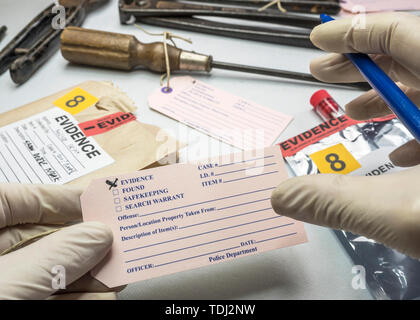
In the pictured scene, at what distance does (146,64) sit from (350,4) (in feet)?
2.46

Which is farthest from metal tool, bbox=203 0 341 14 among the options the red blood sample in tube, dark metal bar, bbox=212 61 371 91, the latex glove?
the latex glove

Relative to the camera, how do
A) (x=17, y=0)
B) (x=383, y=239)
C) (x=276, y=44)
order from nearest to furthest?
(x=383, y=239) < (x=276, y=44) < (x=17, y=0)

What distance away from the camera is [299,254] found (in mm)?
606

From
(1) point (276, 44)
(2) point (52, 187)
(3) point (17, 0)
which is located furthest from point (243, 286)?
(3) point (17, 0)

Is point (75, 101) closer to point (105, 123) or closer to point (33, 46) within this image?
point (105, 123)

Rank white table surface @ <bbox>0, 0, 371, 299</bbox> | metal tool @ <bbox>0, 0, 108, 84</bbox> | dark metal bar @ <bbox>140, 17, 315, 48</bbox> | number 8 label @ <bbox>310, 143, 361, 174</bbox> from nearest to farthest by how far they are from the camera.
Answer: white table surface @ <bbox>0, 0, 371, 299</bbox> → number 8 label @ <bbox>310, 143, 361, 174</bbox> → metal tool @ <bbox>0, 0, 108, 84</bbox> → dark metal bar @ <bbox>140, 17, 315, 48</bbox>

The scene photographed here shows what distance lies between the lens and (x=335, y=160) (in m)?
0.73

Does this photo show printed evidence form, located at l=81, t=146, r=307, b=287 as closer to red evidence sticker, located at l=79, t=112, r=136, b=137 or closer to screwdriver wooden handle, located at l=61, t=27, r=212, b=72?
red evidence sticker, located at l=79, t=112, r=136, b=137

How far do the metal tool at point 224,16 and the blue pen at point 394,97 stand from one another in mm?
555

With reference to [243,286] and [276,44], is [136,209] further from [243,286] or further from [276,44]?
[276,44]

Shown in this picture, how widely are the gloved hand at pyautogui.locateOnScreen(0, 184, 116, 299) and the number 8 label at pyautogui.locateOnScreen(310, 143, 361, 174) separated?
45 centimetres

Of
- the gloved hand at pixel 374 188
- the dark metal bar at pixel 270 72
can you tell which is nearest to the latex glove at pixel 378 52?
the gloved hand at pixel 374 188

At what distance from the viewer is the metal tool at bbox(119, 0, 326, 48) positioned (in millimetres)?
1083

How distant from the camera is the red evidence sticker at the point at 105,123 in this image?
2.47 ft
